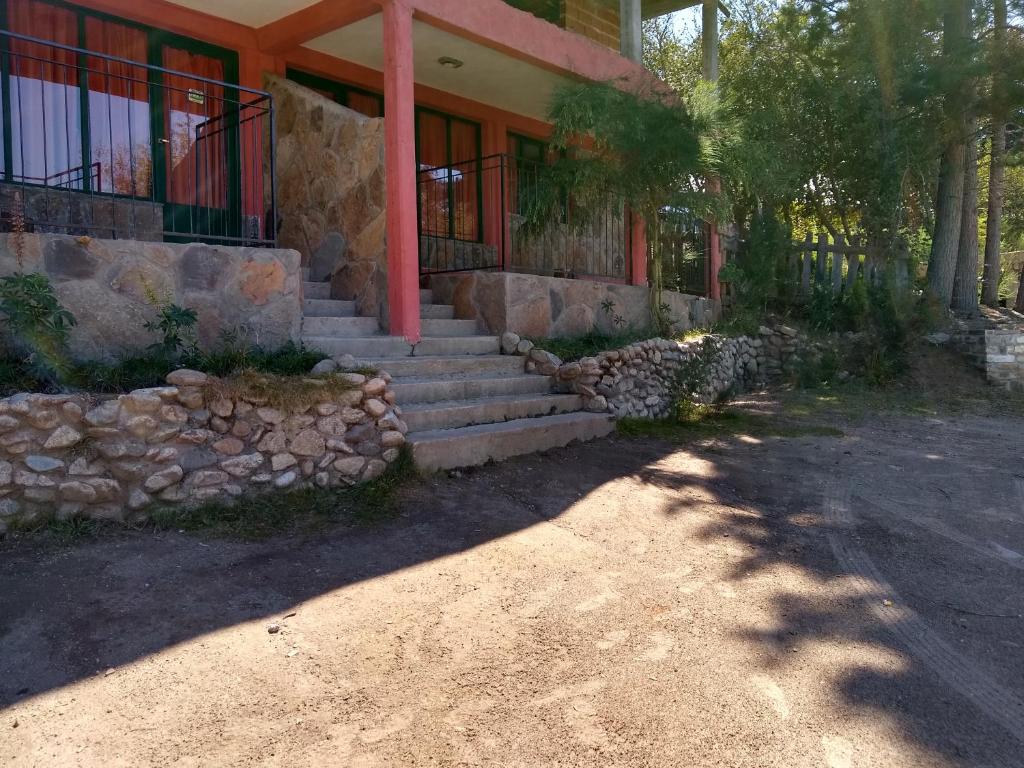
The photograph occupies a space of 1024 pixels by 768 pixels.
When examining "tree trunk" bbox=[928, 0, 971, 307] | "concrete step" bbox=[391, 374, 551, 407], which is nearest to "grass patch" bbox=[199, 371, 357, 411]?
"concrete step" bbox=[391, 374, 551, 407]

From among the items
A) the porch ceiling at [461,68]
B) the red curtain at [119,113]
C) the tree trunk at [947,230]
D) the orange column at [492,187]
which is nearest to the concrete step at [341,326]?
the red curtain at [119,113]

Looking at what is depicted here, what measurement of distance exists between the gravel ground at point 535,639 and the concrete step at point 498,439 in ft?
1.01

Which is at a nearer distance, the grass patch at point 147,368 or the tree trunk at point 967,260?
the grass patch at point 147,368

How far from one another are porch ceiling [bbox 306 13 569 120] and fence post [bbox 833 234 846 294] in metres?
5.71

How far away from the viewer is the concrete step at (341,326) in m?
6.24

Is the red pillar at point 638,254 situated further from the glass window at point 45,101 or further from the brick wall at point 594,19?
the glass window at point 45,101

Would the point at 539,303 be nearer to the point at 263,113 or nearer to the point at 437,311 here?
the point at 437,311

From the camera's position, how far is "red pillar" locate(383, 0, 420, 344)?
6445 millimetres

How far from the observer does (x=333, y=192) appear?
741cm

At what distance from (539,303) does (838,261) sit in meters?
7.38

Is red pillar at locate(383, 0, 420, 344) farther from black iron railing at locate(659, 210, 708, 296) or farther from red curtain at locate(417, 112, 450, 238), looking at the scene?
black iron railing at locate(659, 210, 708, 296)

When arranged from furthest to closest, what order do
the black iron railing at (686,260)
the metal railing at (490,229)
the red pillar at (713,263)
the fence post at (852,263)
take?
the fence post at (852,263) < the red pillar at (713,263) < the black iron railing at (686,260) < the metal railing at (490,229)

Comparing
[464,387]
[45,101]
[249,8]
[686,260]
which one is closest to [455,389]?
[464,387]

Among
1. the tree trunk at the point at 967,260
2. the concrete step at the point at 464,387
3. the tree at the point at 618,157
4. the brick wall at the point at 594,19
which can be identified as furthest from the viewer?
the tree trunk at the point at 967,260
